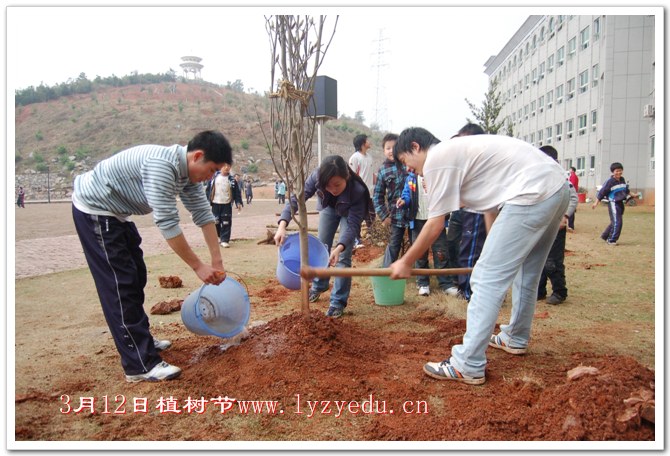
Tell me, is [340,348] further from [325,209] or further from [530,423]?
[325,209]

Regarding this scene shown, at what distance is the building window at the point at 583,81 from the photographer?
90.2ft

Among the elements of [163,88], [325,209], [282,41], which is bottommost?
[325,209]

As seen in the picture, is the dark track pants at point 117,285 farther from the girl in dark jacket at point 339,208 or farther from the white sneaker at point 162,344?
the girl in dark jacket at point 339,208

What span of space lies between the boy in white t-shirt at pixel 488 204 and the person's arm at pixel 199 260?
3.70 feet

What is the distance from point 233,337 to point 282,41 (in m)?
2.09

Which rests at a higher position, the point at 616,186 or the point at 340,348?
the point at 616,186

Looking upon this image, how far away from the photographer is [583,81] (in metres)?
28.3

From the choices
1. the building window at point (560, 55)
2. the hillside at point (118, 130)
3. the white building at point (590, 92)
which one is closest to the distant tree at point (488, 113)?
the white building at point (590, 92)

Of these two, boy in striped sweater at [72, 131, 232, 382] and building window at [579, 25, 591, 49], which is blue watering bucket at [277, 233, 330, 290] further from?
building window at [579, 25, 591, 49]

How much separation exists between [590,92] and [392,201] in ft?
87.7

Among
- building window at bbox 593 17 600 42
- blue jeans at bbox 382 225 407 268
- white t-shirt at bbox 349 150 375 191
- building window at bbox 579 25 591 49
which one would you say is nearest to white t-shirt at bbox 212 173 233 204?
white t-shirt at bbox 349 150 375 191

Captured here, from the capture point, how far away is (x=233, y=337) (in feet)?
11.3

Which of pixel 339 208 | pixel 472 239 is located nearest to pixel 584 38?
pixel 472 239

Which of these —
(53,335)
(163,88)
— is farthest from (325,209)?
(163,88)
